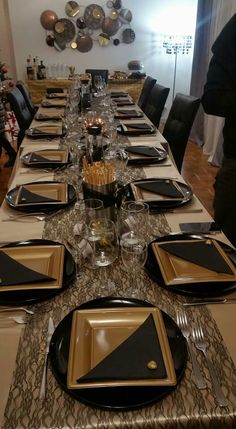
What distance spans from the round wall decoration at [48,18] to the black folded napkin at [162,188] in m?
4.61

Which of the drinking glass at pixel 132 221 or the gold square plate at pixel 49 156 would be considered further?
the gold square plate at pixel 49 156

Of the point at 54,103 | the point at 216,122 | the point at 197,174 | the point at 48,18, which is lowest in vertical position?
the point at 197,174

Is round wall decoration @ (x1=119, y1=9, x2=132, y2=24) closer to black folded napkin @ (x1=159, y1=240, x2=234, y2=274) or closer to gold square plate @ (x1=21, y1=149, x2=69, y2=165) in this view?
gold square plate @ (x1=21, y1=149, x2=69, y2=165)

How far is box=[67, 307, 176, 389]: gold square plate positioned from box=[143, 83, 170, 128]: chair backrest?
2.41 m

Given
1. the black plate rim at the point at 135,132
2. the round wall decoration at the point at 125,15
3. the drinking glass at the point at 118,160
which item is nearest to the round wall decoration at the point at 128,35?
the round wall decoration at the point at 125,15

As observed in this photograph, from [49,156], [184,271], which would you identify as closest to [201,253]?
[184,271]

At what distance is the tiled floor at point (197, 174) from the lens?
119 inches

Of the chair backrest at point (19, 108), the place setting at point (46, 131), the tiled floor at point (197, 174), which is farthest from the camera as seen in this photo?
the tiled floor at point (197, 174)

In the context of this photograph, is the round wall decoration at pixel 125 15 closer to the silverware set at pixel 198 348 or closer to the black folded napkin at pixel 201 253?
the black folded napkin at pixel 201 253

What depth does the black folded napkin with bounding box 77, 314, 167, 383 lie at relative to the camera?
1.90 ft

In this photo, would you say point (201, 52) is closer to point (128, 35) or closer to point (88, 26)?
point (128, 35)

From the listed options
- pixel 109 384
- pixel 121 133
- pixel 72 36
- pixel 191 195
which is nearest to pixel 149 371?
pixel 109 384

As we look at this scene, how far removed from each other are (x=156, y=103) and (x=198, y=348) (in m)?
2.59

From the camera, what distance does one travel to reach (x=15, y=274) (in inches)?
32.9
